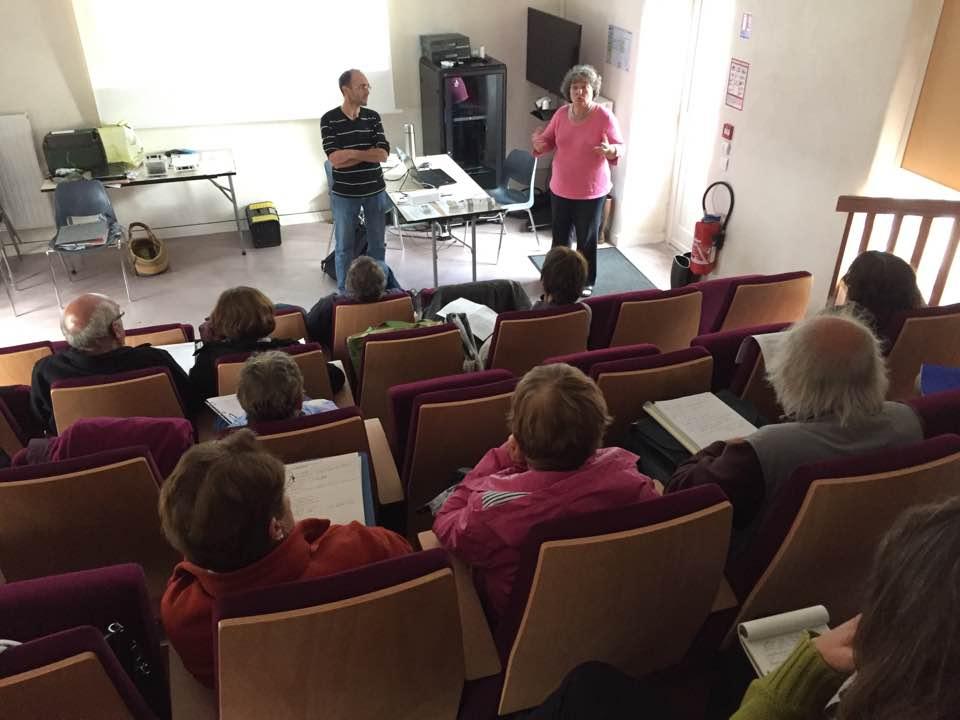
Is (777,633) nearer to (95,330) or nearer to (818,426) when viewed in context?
(818,426)

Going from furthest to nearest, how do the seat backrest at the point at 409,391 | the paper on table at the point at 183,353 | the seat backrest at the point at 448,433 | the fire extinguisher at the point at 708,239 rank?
the fire extinguisher at the point at 708,239 < the paper on table at the point at 183,353 < the seat backrest at the point at 409,391 < the seat backrest at the point at 448,433

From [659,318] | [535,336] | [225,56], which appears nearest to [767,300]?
[659,318]

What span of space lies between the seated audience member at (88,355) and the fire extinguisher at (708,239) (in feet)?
11.9

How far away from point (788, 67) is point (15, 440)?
4371 mm

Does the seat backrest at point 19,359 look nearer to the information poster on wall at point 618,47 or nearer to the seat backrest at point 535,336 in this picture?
the seat backrest at point 535,336

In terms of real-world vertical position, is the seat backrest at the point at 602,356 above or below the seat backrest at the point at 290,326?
above

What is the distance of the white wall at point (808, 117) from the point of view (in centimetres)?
352

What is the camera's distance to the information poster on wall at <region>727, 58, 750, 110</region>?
15.1 ft

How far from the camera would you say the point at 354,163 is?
463cm

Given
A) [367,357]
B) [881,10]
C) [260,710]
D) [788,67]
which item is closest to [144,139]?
[367,357]

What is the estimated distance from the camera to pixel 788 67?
4.16 m

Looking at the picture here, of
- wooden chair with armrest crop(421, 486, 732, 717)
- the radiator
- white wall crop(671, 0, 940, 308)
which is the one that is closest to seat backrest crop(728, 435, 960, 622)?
wooden chair with armrest crop(421, 486, 732, 717)

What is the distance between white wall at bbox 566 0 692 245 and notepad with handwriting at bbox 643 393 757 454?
384 cm

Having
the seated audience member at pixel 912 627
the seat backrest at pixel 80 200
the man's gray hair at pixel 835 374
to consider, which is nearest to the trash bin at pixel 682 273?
the man's gray hair at pixel 835 374
